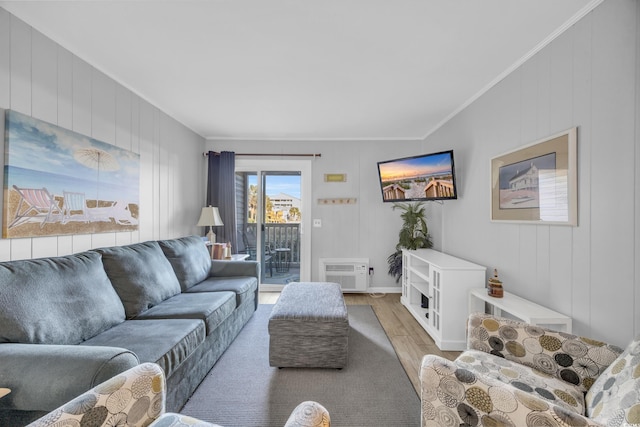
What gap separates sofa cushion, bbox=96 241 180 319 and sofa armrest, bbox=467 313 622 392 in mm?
2315

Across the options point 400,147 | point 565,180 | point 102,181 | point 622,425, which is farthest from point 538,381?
point 400,147

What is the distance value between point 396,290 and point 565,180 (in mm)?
2882

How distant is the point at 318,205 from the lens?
13.6 feet

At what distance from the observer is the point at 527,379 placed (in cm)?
122

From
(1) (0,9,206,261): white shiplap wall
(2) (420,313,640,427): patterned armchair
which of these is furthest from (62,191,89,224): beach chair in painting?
(2) (420,313,640,427): patterned armchair

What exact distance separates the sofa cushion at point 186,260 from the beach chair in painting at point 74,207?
78cm

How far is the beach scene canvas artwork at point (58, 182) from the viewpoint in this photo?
1.58m

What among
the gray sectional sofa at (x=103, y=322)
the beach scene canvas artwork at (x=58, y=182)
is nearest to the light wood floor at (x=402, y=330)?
the gray sectional sofa at (x=103, y=322)

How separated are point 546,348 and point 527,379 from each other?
23 centimetres

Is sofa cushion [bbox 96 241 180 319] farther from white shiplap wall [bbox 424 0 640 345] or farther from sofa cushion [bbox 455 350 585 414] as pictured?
white shiplap wall [bbox 424 0 640 345]

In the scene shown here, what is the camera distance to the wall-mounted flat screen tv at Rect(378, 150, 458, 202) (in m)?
2.93

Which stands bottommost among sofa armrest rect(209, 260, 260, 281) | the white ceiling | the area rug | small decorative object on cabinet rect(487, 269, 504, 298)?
the area rug

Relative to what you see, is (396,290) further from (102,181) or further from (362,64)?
(102,181)

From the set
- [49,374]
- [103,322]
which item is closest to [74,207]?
[103,322]
